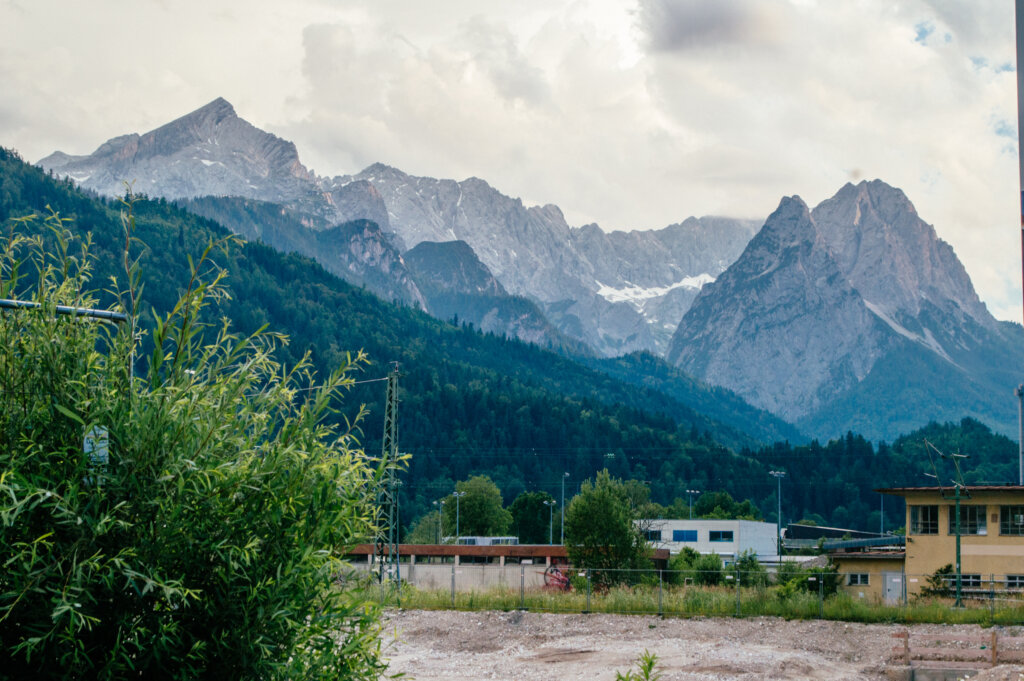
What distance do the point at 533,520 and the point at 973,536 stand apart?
91.5m

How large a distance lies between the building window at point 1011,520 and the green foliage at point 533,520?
86169 millimetres

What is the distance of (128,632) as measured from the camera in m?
11.2

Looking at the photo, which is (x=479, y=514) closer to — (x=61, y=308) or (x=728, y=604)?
(x=728, y=604)

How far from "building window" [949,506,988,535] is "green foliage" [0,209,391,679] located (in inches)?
1937

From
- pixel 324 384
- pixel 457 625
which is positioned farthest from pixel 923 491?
pixel 324 384

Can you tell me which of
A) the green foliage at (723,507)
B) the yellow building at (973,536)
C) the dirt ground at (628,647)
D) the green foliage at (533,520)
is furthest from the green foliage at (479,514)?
the dirt ground at (628,647)

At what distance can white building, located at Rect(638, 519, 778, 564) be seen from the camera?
116500 mm

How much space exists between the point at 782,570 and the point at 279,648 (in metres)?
53.4

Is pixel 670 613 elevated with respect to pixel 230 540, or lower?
lower

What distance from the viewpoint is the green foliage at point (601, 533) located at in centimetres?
6606

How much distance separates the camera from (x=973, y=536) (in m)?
54.9

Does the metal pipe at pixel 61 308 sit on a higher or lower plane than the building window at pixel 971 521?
higher

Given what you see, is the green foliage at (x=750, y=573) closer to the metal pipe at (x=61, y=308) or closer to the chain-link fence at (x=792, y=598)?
the chain-link fence at (x=792, y=598)

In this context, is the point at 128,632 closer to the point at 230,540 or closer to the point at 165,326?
the point at 230,540
